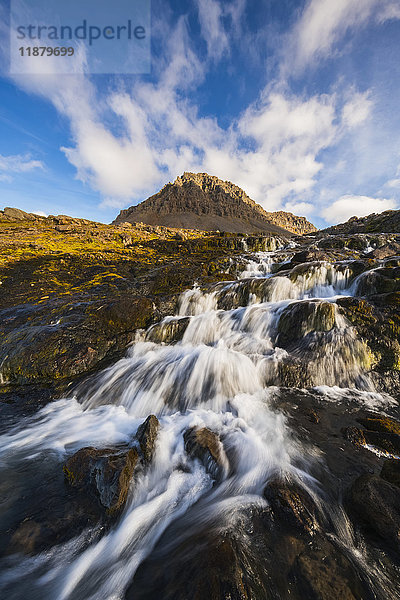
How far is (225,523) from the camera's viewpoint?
3.02 meters

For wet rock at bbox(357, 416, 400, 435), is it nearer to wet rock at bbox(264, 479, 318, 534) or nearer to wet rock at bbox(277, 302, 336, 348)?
wet rock at bbox(264, 479, 318, 534)

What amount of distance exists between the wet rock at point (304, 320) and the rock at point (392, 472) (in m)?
4.92

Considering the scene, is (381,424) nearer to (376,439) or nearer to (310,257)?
(376,439)

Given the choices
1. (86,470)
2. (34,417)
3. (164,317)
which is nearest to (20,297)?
(164,317)

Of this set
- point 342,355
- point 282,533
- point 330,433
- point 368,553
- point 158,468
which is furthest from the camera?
point 342,355

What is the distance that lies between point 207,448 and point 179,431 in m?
1.05

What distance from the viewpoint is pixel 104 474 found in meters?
3.63

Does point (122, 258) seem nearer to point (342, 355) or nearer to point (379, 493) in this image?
point (342, 355)

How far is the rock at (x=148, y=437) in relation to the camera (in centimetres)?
447

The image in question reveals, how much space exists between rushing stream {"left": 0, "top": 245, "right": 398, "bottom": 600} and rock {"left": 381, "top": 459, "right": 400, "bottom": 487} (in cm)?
97

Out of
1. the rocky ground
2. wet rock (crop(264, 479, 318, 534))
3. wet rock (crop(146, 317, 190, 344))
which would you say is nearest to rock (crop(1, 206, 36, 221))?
the rocky ground

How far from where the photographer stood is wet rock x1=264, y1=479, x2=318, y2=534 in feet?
9.52

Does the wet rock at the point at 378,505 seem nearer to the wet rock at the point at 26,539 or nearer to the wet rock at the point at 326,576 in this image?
the wet rock at the point at 326,576

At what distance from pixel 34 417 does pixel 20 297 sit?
1359 cm
